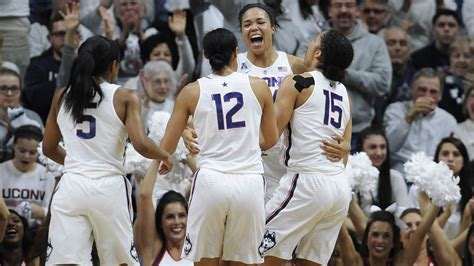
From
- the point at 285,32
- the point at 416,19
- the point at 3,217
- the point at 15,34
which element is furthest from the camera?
the point at 416,19

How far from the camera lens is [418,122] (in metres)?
12.1

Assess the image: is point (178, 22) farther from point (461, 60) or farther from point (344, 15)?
point (461, 60)

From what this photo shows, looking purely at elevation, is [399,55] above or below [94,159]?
above

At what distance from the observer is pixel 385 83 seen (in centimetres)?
1206

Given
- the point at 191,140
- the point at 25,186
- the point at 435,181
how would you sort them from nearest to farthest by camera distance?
the point at 191,140
the point at 435,181
the point at 25,186

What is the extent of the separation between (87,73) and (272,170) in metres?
1.84

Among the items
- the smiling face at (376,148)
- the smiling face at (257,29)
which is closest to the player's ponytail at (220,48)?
the smiling face at (257,29)

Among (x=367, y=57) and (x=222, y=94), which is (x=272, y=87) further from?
(x=367, y=57)

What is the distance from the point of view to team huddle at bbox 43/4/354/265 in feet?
24.6

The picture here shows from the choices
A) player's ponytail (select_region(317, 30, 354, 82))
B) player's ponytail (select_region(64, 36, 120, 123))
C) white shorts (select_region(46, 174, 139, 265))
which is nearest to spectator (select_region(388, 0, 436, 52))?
player's ponytail (select_region(317, 30, 354, 82))

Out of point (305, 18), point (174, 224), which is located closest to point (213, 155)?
point (174, 224)

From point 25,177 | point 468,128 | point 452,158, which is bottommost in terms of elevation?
point 25,177

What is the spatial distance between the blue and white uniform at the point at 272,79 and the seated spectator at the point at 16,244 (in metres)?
2.16

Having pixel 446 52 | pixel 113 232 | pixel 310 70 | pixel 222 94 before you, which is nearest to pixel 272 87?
pixel 310 70
